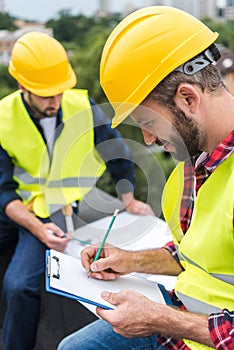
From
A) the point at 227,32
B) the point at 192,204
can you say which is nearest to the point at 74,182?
the point at 192,204

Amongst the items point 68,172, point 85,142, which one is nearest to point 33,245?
point 68,172

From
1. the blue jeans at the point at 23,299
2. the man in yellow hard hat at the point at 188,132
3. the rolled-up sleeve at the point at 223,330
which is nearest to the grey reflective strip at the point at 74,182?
the blue jeans at the point at 23,299

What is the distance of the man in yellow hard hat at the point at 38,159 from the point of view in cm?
205

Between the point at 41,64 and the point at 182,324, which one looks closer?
the point at 182,324

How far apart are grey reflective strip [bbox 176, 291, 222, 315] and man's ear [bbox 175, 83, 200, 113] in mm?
477

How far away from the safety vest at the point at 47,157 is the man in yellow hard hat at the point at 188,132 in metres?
0.95

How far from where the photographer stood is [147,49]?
3.75ft

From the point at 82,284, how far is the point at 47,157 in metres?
0.94

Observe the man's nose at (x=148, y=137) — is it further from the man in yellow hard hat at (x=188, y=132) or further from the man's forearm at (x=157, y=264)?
the man's forearm at (x=157, y=264)

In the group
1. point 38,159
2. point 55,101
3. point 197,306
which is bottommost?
point 38,159

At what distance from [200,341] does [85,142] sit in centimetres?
125

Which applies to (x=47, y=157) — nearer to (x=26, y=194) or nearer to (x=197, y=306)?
(x=26, y=194)

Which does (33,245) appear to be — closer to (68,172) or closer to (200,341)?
(68,172)

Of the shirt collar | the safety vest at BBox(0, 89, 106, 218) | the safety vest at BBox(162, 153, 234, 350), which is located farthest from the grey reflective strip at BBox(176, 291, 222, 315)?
the safety vest at BBox(0, 89, 106, 218)
